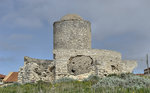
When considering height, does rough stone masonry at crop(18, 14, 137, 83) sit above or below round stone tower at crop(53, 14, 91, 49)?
below

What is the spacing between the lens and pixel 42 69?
2062 cm

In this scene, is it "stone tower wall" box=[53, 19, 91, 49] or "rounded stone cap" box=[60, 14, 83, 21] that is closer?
"stone tower wall" box=[53, 19, 91, 49]

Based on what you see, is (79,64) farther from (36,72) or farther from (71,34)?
(71,34)

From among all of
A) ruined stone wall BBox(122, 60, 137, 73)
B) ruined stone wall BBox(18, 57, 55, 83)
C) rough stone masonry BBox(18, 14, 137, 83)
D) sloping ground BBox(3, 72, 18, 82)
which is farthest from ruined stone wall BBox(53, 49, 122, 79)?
sloping ground BBox(3, 72, 18, 82)

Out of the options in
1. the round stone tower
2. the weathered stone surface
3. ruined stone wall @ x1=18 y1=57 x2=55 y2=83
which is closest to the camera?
ruined stone wall @ x1=18 y1=57 x2=55 y2=83

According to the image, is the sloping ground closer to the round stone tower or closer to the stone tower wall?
the round stone tower

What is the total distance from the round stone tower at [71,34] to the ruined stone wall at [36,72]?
9.47ft

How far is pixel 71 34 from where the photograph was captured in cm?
2309

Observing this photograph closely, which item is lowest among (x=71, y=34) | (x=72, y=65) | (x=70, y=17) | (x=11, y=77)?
(x=11, y=77)

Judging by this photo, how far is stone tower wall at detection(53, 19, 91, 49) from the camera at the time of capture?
2305cm

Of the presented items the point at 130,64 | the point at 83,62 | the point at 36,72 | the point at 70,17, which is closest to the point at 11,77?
the point at 70,17

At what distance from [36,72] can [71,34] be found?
4977mm

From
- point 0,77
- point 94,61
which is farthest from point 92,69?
point 0,77

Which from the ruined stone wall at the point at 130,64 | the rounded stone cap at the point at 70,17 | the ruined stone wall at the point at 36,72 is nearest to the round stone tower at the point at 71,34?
the rounded stone cap at the point at 70,17
